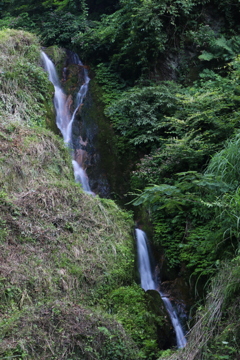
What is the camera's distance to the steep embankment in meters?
3.57

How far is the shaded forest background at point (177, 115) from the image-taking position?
14.1 feet

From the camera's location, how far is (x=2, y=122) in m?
6.66

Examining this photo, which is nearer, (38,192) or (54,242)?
(54,242)

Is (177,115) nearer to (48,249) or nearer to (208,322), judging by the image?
(48,249)

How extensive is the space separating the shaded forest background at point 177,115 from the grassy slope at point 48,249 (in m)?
1.00

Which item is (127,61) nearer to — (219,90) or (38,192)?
(219,90)

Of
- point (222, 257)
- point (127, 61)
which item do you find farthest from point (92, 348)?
point (127, 61)

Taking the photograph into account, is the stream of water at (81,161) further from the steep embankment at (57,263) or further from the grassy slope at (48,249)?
the grassy slope at (48,249)

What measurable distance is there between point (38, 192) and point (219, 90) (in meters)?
5.15

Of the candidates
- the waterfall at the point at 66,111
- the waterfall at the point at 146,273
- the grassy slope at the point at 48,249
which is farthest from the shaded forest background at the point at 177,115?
the grassy slope at the point at 48,249

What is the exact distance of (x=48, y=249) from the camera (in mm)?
5035

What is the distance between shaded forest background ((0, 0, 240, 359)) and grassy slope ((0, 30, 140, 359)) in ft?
3.28

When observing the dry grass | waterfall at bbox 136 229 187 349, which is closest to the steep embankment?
waterfall at bbox 136 229 187 349

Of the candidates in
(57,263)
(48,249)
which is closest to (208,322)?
(57,263)
